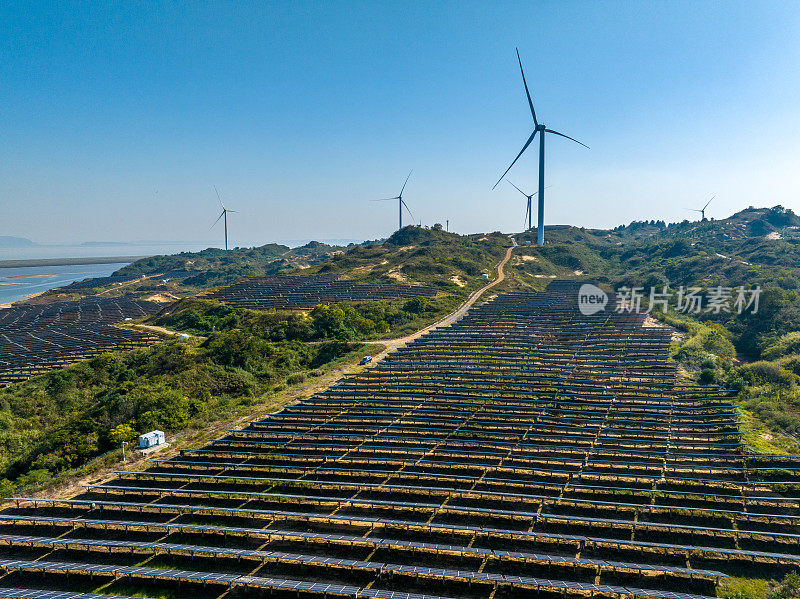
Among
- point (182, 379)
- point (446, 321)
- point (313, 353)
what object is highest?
point (446, 321)

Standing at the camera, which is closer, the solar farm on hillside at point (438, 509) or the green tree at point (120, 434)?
the solar farm on hillside at point (438, 509)

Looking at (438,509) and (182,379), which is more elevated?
(182,379)

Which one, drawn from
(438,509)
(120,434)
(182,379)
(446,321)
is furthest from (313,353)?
(438,509)

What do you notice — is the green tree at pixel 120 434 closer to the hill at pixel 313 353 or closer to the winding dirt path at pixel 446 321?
the hill at pixel 313 353

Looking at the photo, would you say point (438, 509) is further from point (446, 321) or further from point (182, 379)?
point (446, 321)

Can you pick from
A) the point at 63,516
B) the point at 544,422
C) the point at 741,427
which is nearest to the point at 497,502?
the point at 544,422

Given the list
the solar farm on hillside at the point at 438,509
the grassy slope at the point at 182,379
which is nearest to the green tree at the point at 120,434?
→ the grassy slope at the point at 182,379

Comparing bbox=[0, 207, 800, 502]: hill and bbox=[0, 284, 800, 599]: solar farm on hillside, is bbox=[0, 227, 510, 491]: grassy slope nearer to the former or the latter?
bbox=[0, 207, 800, 502]: hill

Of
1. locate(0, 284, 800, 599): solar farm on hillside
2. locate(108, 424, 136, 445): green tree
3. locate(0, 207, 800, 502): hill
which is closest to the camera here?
locate(0, 284, 800, 599): solar farm on hillside

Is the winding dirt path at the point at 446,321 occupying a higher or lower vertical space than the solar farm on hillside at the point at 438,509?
higher

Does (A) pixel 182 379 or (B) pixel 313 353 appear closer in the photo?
(A) pixel 182 379

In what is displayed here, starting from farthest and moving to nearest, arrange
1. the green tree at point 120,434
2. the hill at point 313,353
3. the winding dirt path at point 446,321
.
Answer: the winding dirt path at point 446,321
the hill at point 313,353
the green tree at point 120,434

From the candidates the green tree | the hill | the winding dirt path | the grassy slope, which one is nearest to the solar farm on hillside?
the green tree
